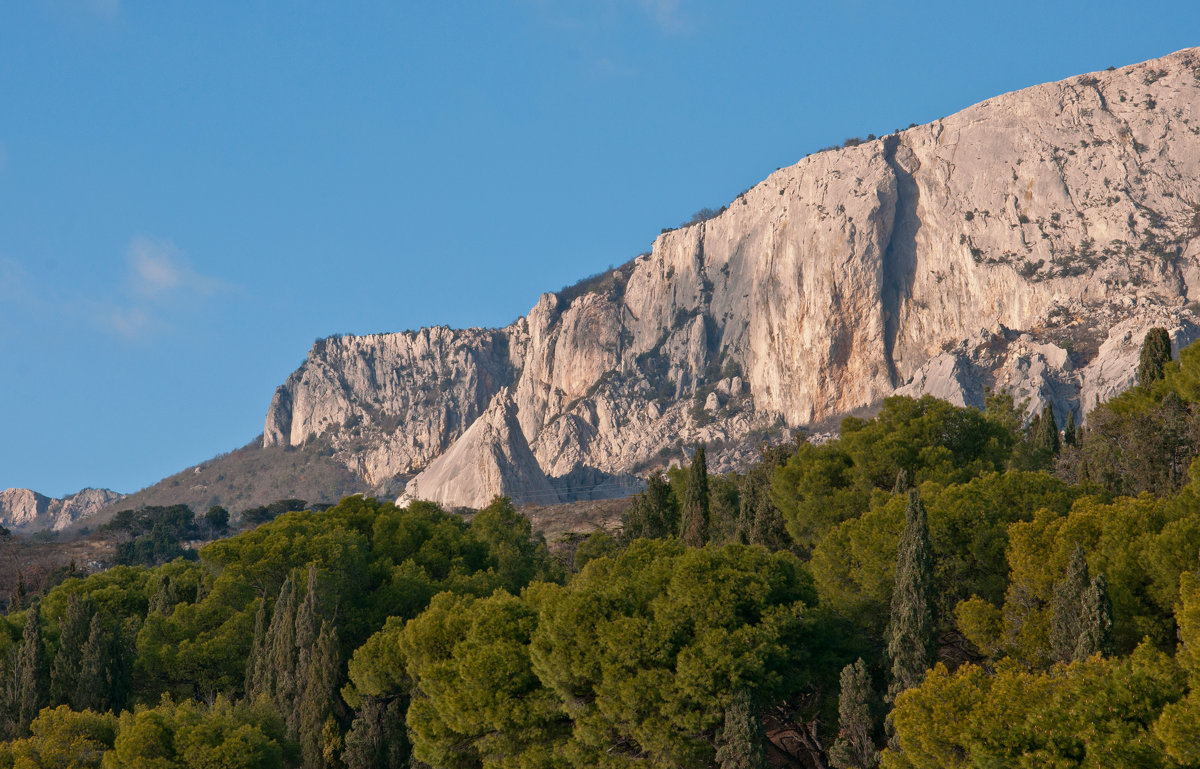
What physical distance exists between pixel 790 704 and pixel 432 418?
160809 millimetres

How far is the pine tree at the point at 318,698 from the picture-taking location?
37906 mm

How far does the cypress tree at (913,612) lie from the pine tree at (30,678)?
29.8m

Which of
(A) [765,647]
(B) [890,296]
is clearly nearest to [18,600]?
(A) [765,647]

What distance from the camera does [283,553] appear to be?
5206 centimetres

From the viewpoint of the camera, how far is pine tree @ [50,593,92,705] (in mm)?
41438

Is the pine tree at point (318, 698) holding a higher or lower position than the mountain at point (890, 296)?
lower

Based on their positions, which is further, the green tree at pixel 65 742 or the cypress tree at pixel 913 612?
the green tree at pixel 65 742

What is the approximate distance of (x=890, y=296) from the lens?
149 meters

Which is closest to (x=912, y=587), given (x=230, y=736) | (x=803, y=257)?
(x=230, y=736)

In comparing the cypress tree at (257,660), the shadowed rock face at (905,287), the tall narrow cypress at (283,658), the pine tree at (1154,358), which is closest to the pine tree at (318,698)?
the tall narrow cypress at (283,658)

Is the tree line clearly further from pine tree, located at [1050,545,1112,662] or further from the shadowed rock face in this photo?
the shadowed rock face

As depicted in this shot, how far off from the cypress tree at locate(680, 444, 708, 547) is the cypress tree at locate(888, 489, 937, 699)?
68.5 feet

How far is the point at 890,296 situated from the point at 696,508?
101 meters

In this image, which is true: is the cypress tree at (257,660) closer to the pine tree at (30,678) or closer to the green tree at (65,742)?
the green tree at (65,742)
